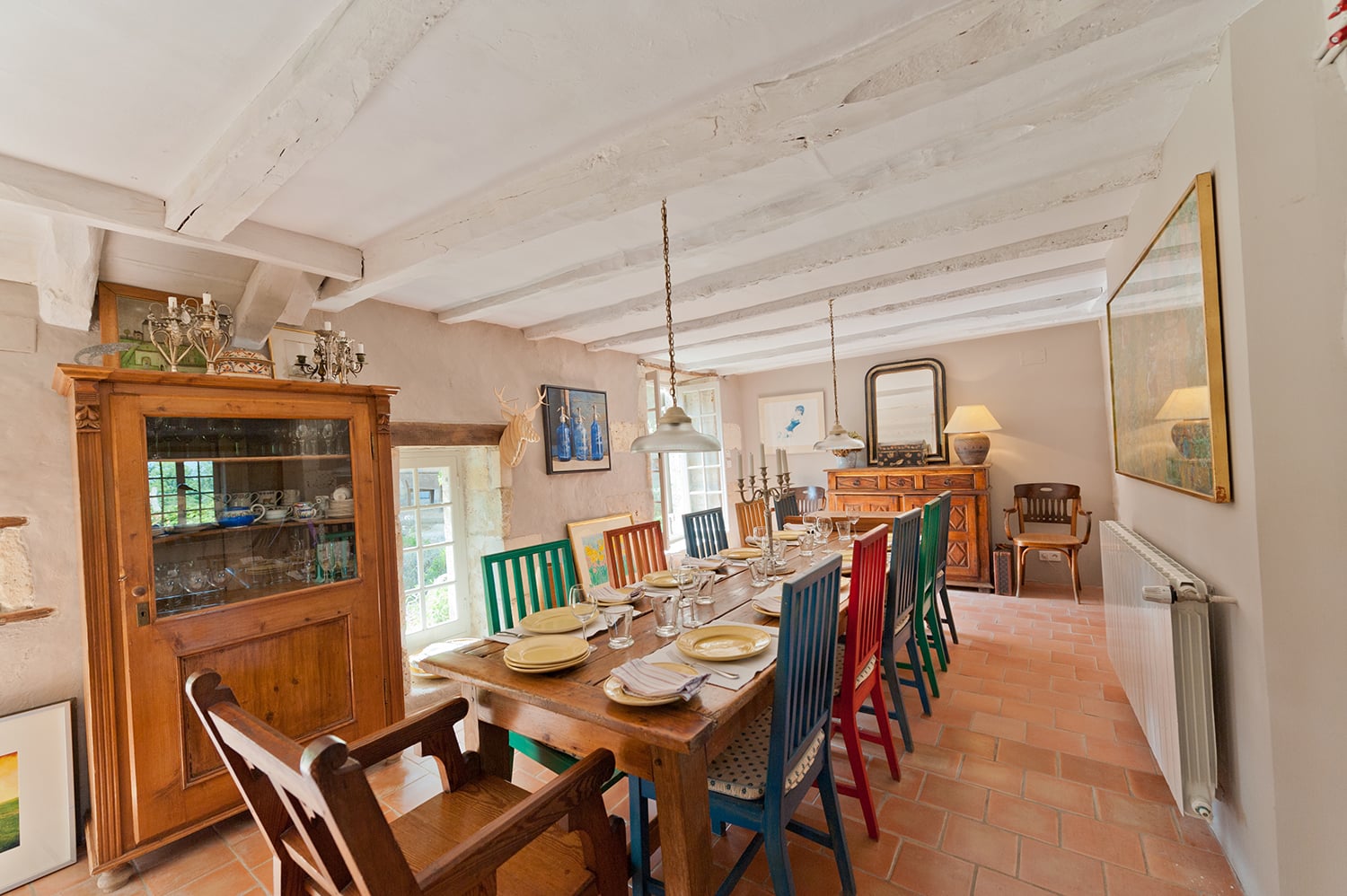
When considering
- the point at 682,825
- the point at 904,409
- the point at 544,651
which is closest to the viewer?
the point at 682,825

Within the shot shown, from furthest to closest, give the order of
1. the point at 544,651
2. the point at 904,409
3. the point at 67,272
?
the point at 904,409 < the point at 67,272 < the point at 544,651

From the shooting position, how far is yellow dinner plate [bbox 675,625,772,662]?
1.72m

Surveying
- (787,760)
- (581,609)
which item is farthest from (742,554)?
(787,760)

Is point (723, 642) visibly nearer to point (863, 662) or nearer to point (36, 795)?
point (863, 662)

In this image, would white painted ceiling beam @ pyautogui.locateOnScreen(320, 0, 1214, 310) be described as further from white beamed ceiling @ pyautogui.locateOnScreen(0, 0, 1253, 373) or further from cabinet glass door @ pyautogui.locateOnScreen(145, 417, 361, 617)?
cabinet glass door @ pyautogui.locateOnScreen(145, 417, 361, 617)

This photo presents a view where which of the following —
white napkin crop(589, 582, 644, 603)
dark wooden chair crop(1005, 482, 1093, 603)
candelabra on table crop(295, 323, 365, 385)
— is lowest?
dark wooden chair crop(1005, 482, 1093, 603)

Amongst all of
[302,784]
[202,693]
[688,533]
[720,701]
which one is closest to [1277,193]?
[720,701]

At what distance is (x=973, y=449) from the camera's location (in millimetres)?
4789

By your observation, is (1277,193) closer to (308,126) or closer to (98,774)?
(308,126)

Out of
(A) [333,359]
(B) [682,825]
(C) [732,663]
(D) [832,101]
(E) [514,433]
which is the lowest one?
(B) [682,825]

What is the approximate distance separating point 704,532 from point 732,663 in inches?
78.2

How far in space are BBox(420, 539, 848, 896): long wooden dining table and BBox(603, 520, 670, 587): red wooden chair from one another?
88cm

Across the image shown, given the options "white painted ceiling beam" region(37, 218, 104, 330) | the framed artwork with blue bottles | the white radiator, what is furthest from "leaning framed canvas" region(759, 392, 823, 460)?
"white painted ceiling beam" region(37, 218, 104, 330)

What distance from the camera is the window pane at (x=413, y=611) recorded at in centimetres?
362
